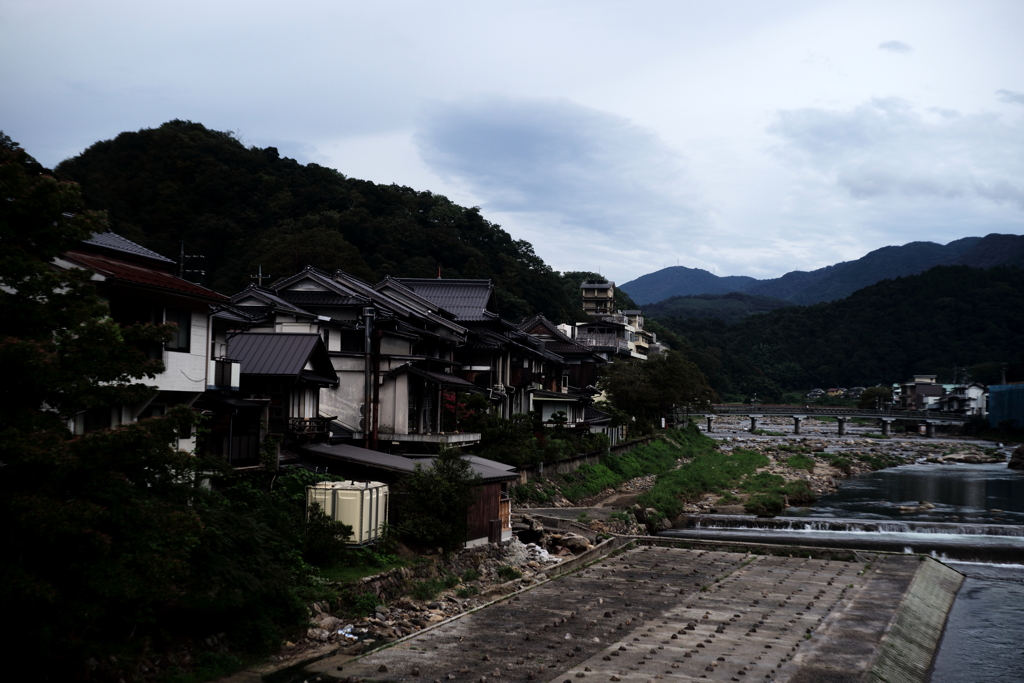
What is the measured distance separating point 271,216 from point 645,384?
46.6m

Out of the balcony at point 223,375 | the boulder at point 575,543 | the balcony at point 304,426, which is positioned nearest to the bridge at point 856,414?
the boulder at point 575,543

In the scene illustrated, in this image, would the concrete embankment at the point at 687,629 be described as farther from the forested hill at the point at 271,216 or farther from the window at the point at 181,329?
the forested hill at the point at 271,216

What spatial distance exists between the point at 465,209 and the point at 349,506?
86.3 meters

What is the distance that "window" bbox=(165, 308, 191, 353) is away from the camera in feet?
67.0

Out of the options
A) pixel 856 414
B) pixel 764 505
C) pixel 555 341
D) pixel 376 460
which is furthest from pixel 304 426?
pixel 856 414

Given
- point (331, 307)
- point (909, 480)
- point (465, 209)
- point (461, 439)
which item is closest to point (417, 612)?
point (461, 439)

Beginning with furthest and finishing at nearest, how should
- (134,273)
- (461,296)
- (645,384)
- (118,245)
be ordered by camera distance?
1. (645,384)
2. (461,296)
3. (118,245)
4. (134,273)

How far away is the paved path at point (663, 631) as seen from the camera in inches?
661

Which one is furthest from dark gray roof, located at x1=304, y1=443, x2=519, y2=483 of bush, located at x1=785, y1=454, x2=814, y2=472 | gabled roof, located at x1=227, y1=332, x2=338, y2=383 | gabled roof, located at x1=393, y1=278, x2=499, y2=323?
bush, located at x1=785, y1=454, x2=814, y2=472

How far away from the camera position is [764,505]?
158 feet

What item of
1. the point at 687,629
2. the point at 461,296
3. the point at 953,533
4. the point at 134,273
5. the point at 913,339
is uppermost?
the point at 913,339

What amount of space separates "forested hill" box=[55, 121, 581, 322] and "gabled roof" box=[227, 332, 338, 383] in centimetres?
4555

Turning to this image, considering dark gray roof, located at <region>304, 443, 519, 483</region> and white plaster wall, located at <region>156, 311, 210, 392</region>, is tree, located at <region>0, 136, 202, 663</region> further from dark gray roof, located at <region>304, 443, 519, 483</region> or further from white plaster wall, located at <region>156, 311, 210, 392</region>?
dark gray roof, located at <region>304, 443, 519, 483</region>

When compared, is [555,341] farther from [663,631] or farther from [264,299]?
[663,631]
